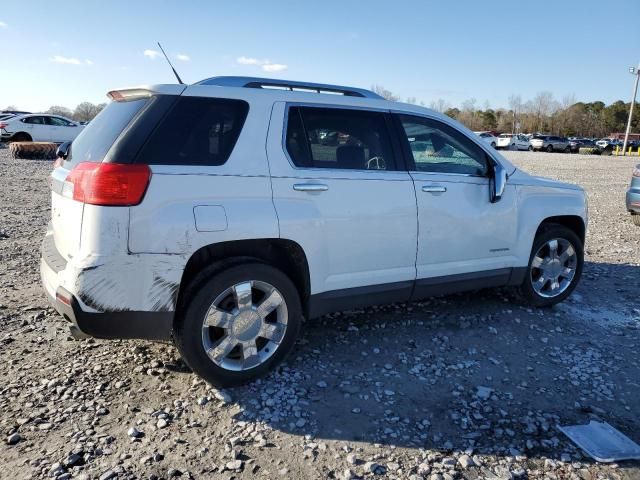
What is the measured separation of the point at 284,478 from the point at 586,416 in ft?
6.49

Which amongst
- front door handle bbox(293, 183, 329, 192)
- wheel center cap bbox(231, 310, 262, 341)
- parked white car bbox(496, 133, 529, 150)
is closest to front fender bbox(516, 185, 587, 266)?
front door handle bbox(293, 183, 329, 192)

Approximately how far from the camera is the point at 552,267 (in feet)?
16.8

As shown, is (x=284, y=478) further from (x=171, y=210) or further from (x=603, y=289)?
(x=603, y=289)

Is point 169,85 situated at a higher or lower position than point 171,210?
higher

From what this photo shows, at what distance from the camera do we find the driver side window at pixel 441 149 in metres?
4.17

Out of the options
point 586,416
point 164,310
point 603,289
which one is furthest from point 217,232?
point 603,289

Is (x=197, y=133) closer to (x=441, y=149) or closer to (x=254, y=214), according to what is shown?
(x=254, y=214)

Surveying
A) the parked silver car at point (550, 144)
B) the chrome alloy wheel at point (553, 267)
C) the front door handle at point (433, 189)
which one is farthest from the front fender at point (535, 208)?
the parked silver car at point (550, 144)

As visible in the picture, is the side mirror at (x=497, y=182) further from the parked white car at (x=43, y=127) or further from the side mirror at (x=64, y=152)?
the parked white car at (x=43, y=127)

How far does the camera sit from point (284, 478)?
2643mm

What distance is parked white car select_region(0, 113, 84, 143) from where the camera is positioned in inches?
1006

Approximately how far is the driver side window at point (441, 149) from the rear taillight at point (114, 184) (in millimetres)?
2153

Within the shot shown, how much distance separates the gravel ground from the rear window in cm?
151

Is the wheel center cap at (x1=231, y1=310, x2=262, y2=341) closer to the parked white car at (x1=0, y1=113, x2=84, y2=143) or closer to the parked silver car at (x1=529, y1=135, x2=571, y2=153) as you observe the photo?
the parked white car at (x1=0, y1=113, x2=84, y2=143)
